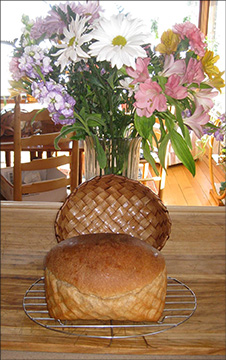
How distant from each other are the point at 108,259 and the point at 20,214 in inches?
13.7

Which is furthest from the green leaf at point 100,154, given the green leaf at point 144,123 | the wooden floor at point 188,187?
the wooden floor at point 188,187

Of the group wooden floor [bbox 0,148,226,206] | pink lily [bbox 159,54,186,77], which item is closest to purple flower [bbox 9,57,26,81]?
pink lily [bbox 159,54,186,77]

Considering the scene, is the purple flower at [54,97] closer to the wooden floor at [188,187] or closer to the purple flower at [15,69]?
the purple flower at [15,69]

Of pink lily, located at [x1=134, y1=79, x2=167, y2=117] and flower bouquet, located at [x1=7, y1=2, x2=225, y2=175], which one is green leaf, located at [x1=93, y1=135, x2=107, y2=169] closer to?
flower bouquet, located at [x1=7, y1=2, x2=225, y2=175]

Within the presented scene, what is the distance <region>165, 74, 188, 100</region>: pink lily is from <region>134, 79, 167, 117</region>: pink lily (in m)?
0.02

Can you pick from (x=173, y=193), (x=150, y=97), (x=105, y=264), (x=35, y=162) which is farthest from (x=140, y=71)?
(x=173, y=193)

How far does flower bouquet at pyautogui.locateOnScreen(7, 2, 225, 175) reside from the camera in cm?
57

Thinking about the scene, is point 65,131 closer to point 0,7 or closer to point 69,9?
point 69,9

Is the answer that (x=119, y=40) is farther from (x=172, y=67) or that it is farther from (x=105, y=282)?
(x=105, y=282)

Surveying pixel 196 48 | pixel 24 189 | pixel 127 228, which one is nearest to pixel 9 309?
pixel 127 228

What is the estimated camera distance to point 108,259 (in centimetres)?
57

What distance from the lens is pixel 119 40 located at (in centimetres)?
57

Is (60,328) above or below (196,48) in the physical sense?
below

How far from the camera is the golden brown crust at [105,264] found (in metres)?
0.55
